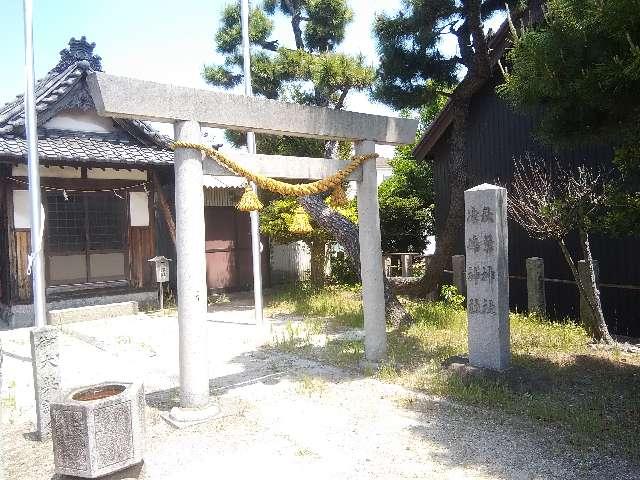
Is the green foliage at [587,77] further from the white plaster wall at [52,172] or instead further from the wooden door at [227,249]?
the wooden door at [227,249]

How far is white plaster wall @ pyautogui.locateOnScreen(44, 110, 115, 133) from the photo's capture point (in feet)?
38.3

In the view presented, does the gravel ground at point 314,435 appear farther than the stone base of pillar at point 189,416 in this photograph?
No

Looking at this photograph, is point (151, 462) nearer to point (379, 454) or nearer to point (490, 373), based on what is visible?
point (379, 454)

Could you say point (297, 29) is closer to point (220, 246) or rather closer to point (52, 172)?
point (220, 246)

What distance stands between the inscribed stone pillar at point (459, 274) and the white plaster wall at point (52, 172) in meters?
9.30

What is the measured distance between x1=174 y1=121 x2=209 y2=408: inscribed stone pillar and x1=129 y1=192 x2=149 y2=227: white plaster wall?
316 inches

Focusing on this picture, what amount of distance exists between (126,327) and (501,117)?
31.2 feet

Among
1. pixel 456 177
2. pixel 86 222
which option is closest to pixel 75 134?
pixel 86 222

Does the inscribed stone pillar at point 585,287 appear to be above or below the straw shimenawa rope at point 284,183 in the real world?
below

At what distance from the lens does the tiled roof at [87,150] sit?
10.1 m

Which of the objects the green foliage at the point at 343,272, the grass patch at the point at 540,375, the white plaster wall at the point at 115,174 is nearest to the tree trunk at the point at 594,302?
the grass patch at the point at 540,375

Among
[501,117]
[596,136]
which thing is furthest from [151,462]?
[501,117]

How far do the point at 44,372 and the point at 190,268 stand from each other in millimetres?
1761

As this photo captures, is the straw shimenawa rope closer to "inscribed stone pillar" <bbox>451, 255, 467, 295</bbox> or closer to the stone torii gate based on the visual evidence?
the stone torii gate
